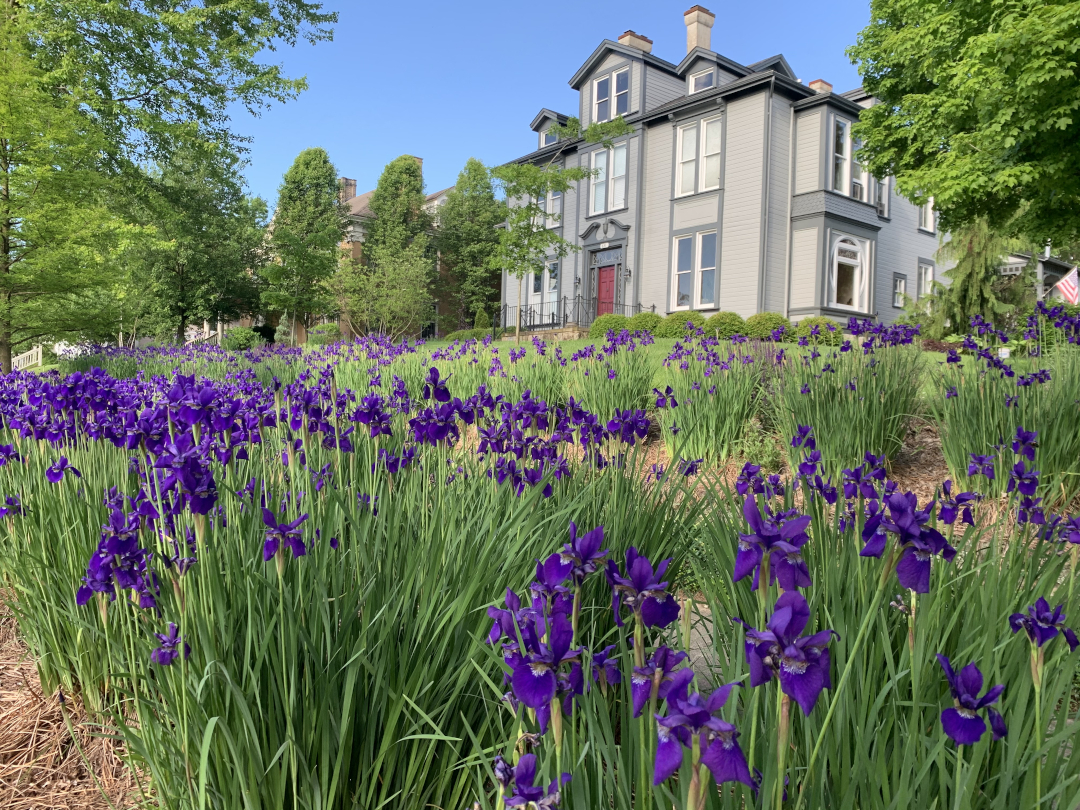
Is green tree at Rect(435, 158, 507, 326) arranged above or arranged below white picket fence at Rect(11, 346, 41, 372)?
above

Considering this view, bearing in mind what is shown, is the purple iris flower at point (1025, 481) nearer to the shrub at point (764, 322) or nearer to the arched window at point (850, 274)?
the shrub at point (764, 322)

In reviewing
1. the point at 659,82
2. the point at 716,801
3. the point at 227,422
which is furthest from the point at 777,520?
the point at 659,82

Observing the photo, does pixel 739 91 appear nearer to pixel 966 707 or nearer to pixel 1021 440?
pixel 1021 440

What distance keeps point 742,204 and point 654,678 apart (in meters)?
20.1

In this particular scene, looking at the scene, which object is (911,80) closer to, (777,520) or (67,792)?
(777,520)

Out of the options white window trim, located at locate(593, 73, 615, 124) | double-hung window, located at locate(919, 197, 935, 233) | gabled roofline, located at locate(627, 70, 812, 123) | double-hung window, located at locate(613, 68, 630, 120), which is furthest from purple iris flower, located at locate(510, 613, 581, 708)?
double-hung window, located at locate(919, 197, 935, 233)

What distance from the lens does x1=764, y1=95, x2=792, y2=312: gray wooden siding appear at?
61.6 ft

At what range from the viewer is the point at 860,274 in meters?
20.3

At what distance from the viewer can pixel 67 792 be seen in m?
1.88

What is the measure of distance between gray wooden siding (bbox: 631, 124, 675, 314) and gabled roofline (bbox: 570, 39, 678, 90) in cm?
236

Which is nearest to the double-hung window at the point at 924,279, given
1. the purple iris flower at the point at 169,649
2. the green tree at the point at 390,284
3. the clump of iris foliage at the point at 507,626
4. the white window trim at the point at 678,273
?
the white window trim at the point at 678,273

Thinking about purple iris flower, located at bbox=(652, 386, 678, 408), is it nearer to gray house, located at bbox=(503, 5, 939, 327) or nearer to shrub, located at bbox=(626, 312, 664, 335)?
shrub, located at bbox=(626, 312, 664, 335)

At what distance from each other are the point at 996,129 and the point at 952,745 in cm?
1081

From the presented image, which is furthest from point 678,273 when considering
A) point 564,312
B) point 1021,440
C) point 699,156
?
point 1021,440
